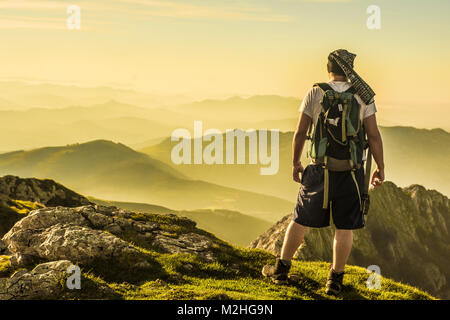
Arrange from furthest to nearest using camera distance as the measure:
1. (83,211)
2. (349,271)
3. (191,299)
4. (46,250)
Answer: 1. (83,211)
2. (349,271)
3. (46,250)
4. (191,299)

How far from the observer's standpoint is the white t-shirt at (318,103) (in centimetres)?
940

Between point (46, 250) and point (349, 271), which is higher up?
point (46, 250)

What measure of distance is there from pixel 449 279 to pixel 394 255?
89.9 ft

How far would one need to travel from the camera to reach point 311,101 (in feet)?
31.2

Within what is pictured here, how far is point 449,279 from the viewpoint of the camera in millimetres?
157375

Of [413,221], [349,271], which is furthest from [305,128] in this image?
[413,221]

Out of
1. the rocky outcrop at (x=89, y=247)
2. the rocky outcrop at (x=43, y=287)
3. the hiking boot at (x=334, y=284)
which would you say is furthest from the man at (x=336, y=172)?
the rocky outcrop at (x=43, y=287)

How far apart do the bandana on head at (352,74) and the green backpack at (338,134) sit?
0.55ft

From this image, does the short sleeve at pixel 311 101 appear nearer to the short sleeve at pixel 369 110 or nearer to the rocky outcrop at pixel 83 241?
the short sleeve at pixel 369 110

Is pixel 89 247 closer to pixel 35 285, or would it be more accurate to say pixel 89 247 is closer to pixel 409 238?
pixel 35 285
